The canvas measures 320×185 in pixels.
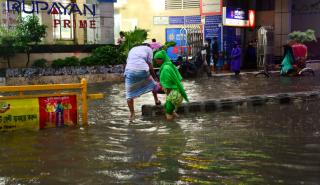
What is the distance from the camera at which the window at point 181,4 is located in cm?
2792

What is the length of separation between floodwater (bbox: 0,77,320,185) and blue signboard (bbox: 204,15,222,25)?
49.3 feet

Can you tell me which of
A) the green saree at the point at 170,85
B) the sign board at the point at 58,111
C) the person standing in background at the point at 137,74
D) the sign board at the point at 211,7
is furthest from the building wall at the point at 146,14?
the sign board at the point at 58,111

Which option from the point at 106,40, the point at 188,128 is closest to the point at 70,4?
the point at 106,40

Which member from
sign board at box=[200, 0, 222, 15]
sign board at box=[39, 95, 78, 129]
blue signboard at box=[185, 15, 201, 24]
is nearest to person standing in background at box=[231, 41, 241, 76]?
sign board at box=[200, 0, 222, 15]

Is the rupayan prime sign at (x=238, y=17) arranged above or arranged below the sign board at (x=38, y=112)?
above

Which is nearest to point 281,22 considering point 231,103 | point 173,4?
point 173,4

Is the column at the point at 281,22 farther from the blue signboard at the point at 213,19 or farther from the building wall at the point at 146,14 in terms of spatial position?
the building wall at the point at 146,14

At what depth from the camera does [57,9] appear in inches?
747

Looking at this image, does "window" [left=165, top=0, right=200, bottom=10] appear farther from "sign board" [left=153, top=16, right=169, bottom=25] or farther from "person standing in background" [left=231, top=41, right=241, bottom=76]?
"person standing in background" [left=231, top=41, right=241, bottom=76]

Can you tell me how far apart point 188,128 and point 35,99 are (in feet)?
8.34

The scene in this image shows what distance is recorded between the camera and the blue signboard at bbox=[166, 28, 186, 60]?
83.4 feet

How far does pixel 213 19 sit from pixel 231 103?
1459 centimetres

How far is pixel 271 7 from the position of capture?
2717 centimetres

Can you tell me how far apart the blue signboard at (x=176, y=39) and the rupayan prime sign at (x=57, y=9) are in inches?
252
